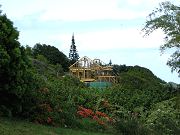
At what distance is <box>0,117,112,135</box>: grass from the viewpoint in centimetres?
1131

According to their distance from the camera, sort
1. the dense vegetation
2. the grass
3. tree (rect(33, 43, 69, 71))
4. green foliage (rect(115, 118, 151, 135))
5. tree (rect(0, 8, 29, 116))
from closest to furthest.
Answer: the grass → tree (rect(0, 8, 29, 116)) → the dense vegetation → green foliage (rect(115, 118, 151, 135)) → tree (rect(33, 43, 69, 71))

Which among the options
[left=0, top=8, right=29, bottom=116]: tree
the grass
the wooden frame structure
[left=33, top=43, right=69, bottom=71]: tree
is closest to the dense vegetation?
[left=0, top=8, right=29, bottom=116]: tree

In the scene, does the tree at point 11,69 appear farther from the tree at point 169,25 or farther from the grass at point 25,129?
the tree at point 169,25

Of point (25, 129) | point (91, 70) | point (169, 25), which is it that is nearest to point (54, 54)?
point (91, 70)

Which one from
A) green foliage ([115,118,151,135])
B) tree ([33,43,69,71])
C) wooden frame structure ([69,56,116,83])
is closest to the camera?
green foliage ([115,118,151,135])

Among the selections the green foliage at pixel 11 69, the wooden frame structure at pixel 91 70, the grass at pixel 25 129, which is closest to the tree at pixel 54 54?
the wooden frame structure at pixel 91 70

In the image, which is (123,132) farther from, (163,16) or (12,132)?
(163,16)

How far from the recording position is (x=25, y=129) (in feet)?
39.1

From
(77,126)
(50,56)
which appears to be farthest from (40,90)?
(50,56)

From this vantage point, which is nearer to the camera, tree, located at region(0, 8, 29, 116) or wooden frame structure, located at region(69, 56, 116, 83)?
tree, located at region(0, 8, 29, 116)

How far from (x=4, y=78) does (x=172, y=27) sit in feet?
51.6

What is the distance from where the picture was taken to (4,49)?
12.5m

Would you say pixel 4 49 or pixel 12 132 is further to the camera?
pixel 4 49

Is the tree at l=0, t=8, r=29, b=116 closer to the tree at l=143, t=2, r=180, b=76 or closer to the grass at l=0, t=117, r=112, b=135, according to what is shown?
the grass at l=0, t=117, r=112, b=135
